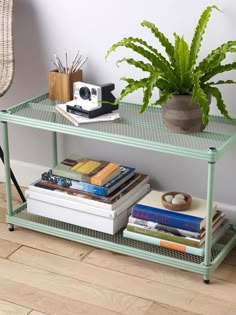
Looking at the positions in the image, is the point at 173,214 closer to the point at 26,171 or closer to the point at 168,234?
the point at 168,234

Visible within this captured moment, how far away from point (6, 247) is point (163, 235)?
0.61 m

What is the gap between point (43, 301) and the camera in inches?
89.4

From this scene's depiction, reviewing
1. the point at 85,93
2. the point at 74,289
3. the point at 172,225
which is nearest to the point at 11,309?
the point at 74,289

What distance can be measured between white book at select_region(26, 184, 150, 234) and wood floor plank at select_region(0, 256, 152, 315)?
19 centimetres

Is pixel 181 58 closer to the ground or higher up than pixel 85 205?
higher up

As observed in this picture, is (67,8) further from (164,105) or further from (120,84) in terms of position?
(164,105)

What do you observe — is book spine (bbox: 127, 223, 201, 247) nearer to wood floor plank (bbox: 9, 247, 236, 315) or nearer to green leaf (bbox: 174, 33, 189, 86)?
wood floor plank (bbox: 9, 247, 236, 315)

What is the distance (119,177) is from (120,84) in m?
0.39

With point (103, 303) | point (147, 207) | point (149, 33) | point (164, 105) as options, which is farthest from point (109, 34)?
point (103, 303)

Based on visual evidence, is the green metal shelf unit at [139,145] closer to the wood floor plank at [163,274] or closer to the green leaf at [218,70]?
the wood floor plank at [163,274]

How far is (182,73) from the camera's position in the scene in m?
2.31

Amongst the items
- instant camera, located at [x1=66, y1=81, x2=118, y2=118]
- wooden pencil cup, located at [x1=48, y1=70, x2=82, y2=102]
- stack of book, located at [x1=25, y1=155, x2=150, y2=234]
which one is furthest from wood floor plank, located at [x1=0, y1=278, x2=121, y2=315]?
wooden pencil cup, located at [x1=48, y1=70, x2=82, y2=102]

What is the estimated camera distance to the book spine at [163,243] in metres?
2.39

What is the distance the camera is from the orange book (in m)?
2.56
